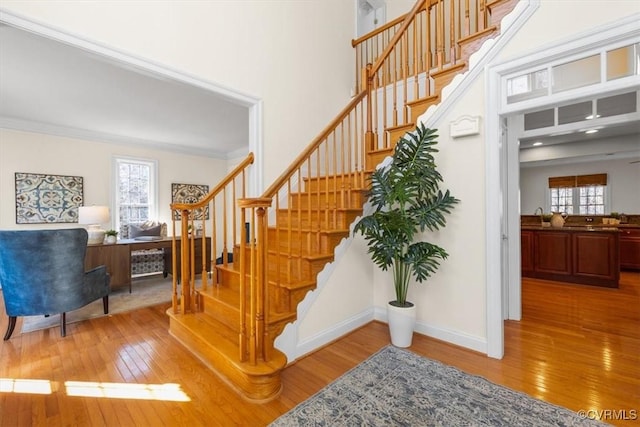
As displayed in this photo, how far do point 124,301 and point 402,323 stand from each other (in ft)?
11.7

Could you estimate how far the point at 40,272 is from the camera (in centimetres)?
255

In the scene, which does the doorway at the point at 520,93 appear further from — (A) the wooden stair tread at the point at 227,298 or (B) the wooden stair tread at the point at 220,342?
(B) the wooden stair tread at the point at 220,342

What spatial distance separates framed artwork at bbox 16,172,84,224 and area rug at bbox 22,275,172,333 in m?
1.80

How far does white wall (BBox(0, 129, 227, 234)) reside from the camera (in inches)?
Result: 173

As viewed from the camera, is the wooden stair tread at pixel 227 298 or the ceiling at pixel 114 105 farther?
the ceiling at pixel 114 105

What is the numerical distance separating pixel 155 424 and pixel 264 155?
7.51 ft

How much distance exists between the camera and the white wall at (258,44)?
77.2 inches

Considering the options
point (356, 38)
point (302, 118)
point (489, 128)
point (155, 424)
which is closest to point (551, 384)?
point (489, 128)

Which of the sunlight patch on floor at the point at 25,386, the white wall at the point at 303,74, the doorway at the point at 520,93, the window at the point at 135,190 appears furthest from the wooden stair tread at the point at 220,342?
the window at the point at 135,190

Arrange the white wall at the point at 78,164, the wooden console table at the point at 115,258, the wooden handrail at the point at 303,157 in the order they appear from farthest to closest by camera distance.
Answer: the white wall at the point at 78,164, the wooden console table at the point at 115,258, the wooden handrail at the point at 303,157

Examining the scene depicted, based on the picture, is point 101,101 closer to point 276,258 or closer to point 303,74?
point 303,74

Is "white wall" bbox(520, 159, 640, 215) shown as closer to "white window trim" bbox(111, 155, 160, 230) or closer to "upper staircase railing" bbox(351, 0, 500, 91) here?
"upper staircase railing" bbox(351, 0, 500, 91)

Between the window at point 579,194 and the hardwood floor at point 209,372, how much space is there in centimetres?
421

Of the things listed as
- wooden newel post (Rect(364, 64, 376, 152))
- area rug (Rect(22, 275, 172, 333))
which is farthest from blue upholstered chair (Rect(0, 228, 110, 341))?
wooden newel post (Rect(364, 64, 376, 152))
